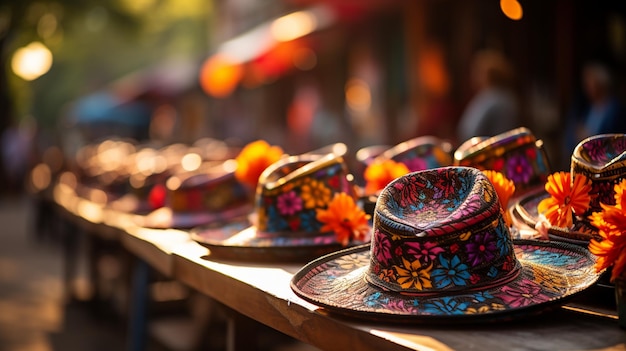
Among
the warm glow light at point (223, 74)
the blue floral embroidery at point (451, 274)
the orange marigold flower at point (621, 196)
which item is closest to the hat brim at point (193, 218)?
the blue floral embroidery at point (451, 274)

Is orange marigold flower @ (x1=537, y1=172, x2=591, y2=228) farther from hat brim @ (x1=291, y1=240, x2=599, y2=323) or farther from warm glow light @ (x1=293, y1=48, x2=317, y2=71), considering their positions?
warm glow light @ (x1=293, y1=48, x2=317, y2=71)

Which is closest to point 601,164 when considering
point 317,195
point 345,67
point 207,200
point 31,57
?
point 317,195

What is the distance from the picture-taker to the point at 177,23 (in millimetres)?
55531

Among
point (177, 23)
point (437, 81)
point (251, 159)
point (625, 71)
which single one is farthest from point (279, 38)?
point (177, 23)

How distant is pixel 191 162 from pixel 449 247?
14.3ft

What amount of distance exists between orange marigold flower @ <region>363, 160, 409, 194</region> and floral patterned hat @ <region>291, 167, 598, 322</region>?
3.44 feet

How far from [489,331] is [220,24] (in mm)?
35817

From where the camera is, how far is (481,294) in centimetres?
182

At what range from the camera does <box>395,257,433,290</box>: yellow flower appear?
6.14 ft

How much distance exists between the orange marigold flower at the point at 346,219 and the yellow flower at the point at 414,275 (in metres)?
0.69

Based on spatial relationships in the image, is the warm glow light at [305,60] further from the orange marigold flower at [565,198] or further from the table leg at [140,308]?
the orange marigold flower at [565,198]

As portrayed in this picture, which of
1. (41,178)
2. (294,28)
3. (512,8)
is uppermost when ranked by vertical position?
(294,28)

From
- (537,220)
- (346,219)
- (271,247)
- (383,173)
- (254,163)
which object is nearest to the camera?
(537,220)

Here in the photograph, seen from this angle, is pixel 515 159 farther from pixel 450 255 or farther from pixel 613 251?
pixel 613 251
